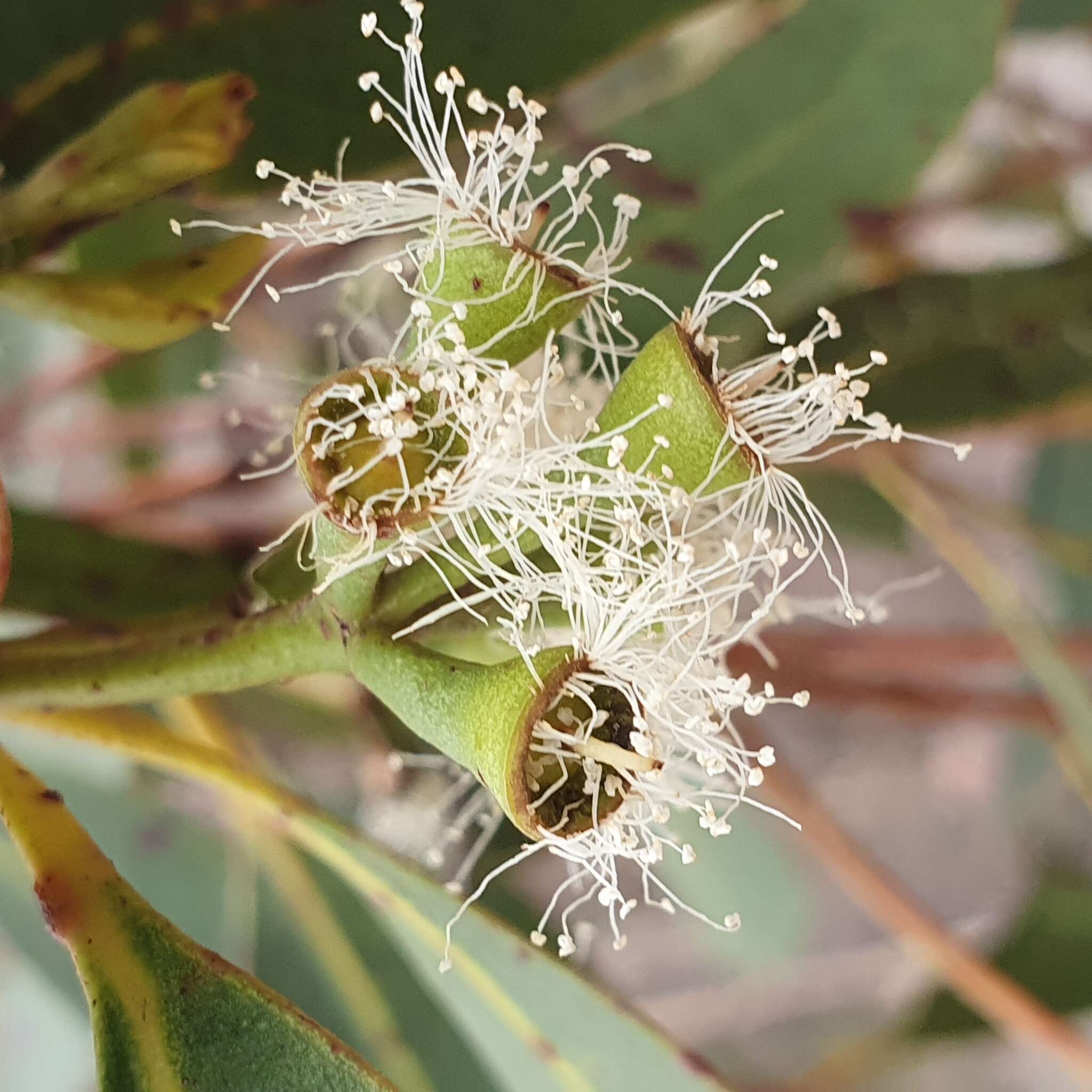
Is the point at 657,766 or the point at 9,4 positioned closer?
the point at 657,766

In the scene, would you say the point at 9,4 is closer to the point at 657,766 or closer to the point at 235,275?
the point at 235,275

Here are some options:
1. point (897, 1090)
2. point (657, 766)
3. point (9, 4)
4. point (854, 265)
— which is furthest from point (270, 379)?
point (897, 1090)

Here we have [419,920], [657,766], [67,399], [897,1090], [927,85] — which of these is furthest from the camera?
[897,1090]

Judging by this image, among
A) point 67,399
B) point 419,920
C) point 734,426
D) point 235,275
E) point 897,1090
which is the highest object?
point 67,399

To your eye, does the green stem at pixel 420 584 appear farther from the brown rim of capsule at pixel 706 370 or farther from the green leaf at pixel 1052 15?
the green leaf at pixel 1052 15

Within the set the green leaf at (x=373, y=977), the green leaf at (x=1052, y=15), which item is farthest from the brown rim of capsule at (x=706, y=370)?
the green leaf at (x=1052, y=15)

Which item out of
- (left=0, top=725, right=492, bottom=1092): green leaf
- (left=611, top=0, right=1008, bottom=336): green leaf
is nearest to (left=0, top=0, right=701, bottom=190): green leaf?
(left=611, top=0, right=1008, bottom=336): green leaf

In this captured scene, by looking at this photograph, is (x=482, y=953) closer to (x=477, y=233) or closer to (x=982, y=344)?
(x=477, y=233)

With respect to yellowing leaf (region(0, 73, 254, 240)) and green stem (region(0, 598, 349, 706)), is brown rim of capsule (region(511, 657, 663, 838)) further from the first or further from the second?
yellowing leaf (region(0, 73, 254, 240))
